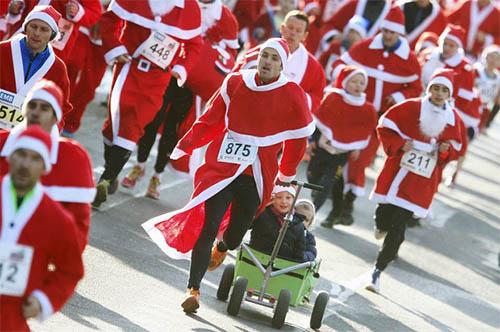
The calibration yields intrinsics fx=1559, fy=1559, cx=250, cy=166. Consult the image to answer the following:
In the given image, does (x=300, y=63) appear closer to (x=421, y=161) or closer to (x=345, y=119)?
(x=345, y=119)

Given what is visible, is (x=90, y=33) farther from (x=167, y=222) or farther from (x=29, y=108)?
(x=29, y=108)

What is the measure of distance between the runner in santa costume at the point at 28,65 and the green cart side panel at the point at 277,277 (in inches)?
65.4

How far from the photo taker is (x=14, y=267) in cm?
698

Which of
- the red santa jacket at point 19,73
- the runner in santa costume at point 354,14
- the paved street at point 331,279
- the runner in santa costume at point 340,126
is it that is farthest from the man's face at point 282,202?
the runner in santa costume at point 354,14

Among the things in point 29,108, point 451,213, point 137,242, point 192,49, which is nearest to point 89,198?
point 29,108

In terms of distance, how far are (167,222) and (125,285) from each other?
545 millimetres

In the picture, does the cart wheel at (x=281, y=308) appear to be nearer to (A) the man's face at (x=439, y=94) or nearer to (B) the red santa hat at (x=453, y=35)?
(A) the man's face at (x=439, y=94)

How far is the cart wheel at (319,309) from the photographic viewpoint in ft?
36.1

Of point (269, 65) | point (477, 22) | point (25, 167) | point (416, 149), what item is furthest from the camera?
point (477, 22)

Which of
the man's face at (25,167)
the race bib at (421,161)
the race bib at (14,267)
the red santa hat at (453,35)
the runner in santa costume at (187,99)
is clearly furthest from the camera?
the red santa hat at (453,35)

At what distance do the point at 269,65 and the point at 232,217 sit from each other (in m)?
1.11

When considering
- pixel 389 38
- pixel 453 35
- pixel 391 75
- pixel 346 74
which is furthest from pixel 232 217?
pixel 453 35

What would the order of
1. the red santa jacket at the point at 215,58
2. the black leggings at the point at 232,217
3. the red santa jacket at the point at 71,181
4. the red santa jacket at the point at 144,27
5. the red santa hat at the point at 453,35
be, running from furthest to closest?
the red santa hat at the point at 453,35
the red santa jacket at the point at 215,58
the red santa jacket at the point at 144,27
the black leggings at the point at 232,217
the red santa jacket at the point at 71,181

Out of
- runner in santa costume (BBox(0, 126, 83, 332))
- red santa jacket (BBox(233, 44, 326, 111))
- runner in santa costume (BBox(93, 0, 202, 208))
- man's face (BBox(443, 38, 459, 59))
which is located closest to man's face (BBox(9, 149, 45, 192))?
runner in santa costume (BBox(0, 126, 83, 332))
